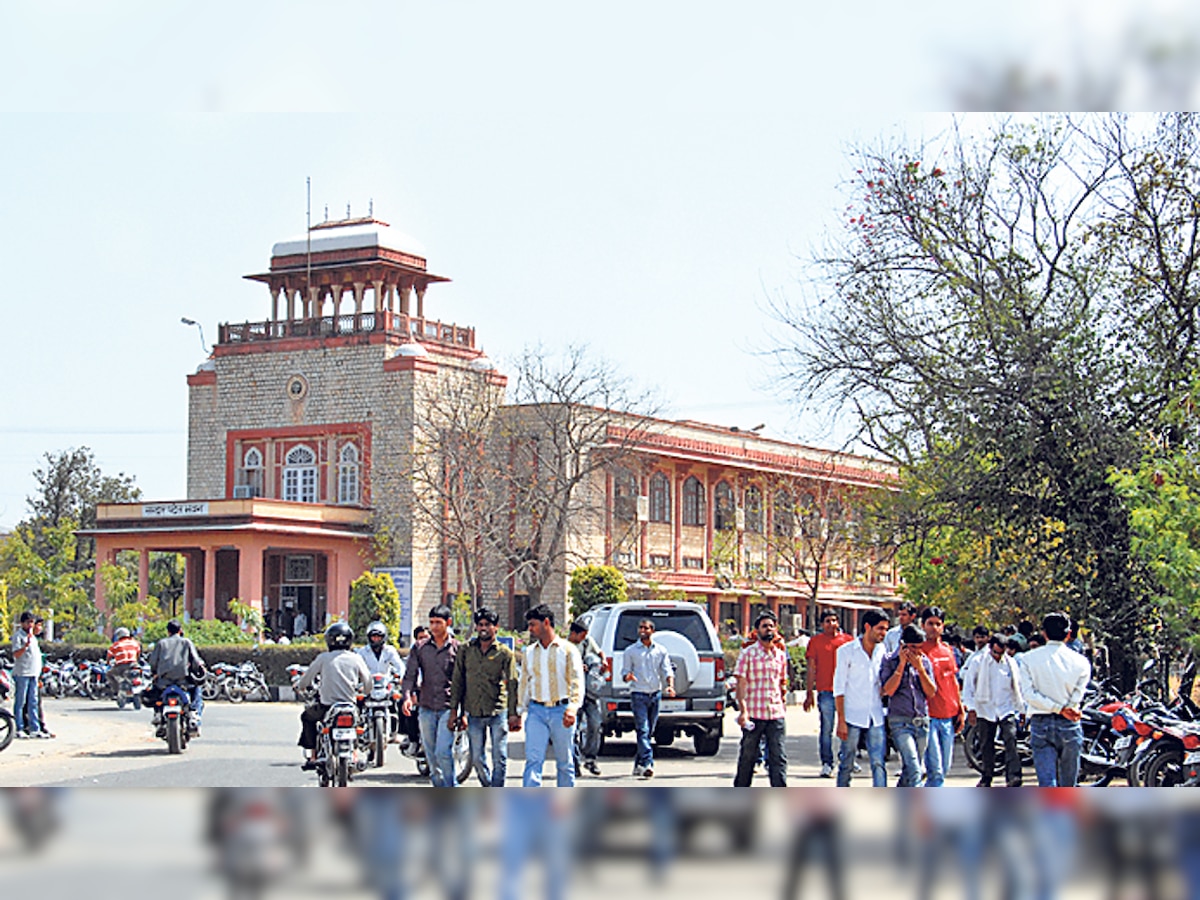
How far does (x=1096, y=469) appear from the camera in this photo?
20.3 meters

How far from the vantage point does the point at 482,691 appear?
1480cm

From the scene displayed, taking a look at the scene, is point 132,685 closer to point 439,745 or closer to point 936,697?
point 439,745

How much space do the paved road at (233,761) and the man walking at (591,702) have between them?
0.89ft

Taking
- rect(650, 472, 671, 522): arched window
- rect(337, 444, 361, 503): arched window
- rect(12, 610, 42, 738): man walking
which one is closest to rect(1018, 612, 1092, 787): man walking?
rect(12, 610, 42, 738): man walking

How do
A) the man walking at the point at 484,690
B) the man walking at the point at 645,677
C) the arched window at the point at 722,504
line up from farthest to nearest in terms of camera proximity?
1. the arched window at the point at 722,504
2. the man walking at the point at 645,677
3. the man walking at the point at 484,690

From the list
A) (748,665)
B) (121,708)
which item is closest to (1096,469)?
(748,665)

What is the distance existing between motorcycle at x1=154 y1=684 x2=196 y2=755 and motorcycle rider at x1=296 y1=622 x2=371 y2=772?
5.15m

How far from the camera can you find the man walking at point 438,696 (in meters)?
15.2

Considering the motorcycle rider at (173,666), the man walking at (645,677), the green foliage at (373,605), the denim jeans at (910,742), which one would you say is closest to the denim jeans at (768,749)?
the denim jeans at (910,742)

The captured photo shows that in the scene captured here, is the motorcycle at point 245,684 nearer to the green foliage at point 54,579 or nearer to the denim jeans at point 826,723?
the green foliage at point 54,579

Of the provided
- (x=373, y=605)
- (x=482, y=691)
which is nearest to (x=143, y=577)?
(x=373, y=605)

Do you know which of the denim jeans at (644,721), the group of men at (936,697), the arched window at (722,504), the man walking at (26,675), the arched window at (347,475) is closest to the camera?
the group of men at (936,697)

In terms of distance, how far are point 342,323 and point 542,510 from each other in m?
10.0

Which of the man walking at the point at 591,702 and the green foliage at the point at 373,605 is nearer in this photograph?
the man walking at the point at 591,702
